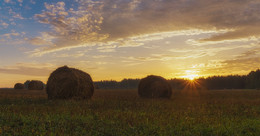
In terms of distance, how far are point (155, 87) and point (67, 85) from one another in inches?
343

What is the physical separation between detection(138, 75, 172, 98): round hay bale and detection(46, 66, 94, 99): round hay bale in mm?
6481

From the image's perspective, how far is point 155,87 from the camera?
2186cm

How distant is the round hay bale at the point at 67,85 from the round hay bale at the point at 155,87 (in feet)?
21.3

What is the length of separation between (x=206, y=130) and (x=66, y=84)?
41.1 feet

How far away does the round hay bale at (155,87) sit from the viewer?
2169cm

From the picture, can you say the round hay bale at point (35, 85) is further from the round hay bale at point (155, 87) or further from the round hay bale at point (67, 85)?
the round hay bale at point (155, 87)

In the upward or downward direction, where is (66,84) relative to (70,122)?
upward

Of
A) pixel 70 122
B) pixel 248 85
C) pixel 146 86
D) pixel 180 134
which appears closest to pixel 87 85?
pixel 146 86

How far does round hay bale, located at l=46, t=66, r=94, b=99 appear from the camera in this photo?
17.3 metres

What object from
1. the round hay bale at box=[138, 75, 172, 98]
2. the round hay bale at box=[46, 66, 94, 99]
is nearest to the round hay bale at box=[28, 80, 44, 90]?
the round hay bale at box=[46, 66, 94, 99]

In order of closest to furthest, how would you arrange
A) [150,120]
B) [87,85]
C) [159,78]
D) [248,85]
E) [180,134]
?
[180,134] → [150,120] → [87,85] → [159,78] → [248,85]

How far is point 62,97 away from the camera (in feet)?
56.9

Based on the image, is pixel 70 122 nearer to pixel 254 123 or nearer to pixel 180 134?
pixel 180 134

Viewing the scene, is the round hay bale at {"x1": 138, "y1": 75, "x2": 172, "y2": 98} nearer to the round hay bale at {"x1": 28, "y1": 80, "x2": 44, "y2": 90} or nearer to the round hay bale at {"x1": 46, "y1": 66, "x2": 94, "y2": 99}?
the round hay bale at {"x1": 46, "y1": 66, "x2": 94, "y2": 99}
